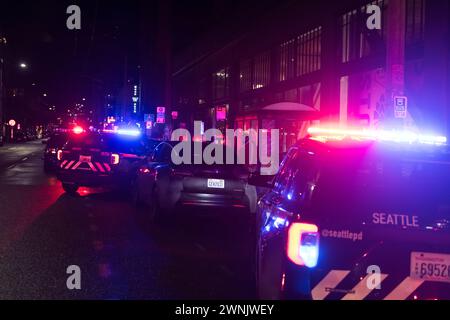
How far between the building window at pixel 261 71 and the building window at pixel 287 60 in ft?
6.15

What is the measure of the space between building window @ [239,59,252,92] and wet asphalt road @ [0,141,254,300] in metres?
19.9

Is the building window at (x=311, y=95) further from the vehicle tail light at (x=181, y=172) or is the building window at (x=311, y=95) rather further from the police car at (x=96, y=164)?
the vehicle tail light at (x=181, y=172)

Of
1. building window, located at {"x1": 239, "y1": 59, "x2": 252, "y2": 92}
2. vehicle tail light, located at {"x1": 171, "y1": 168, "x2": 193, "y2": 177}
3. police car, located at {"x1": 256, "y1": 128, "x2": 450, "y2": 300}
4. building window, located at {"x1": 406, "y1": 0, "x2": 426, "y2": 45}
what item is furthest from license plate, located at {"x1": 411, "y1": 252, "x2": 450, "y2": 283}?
building window, located at {"x1": 239, "y1": 59, "x2": 252, "y2": 92}

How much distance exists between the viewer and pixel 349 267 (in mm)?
4246

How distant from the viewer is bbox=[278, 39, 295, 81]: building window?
2614 centimetres

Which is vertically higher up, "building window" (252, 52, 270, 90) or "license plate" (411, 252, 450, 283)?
A: "building window" (252, 52, 270, 90)

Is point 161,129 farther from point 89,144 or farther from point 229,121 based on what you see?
point 89,144

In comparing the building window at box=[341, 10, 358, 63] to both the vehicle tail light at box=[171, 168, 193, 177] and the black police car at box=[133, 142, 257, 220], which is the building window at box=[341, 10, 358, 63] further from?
the vehicle tail light at box=[171, 168, 193, 177]

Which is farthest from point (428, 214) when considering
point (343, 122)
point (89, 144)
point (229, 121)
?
point (229, 121)

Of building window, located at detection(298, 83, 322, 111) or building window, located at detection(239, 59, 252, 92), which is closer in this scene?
building window, located at detection(298, 83, 322, 111)

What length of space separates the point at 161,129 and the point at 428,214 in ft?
111

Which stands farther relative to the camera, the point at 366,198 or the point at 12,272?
the point at 12,272

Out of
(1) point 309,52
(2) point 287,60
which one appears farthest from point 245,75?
(1) point 309,52
